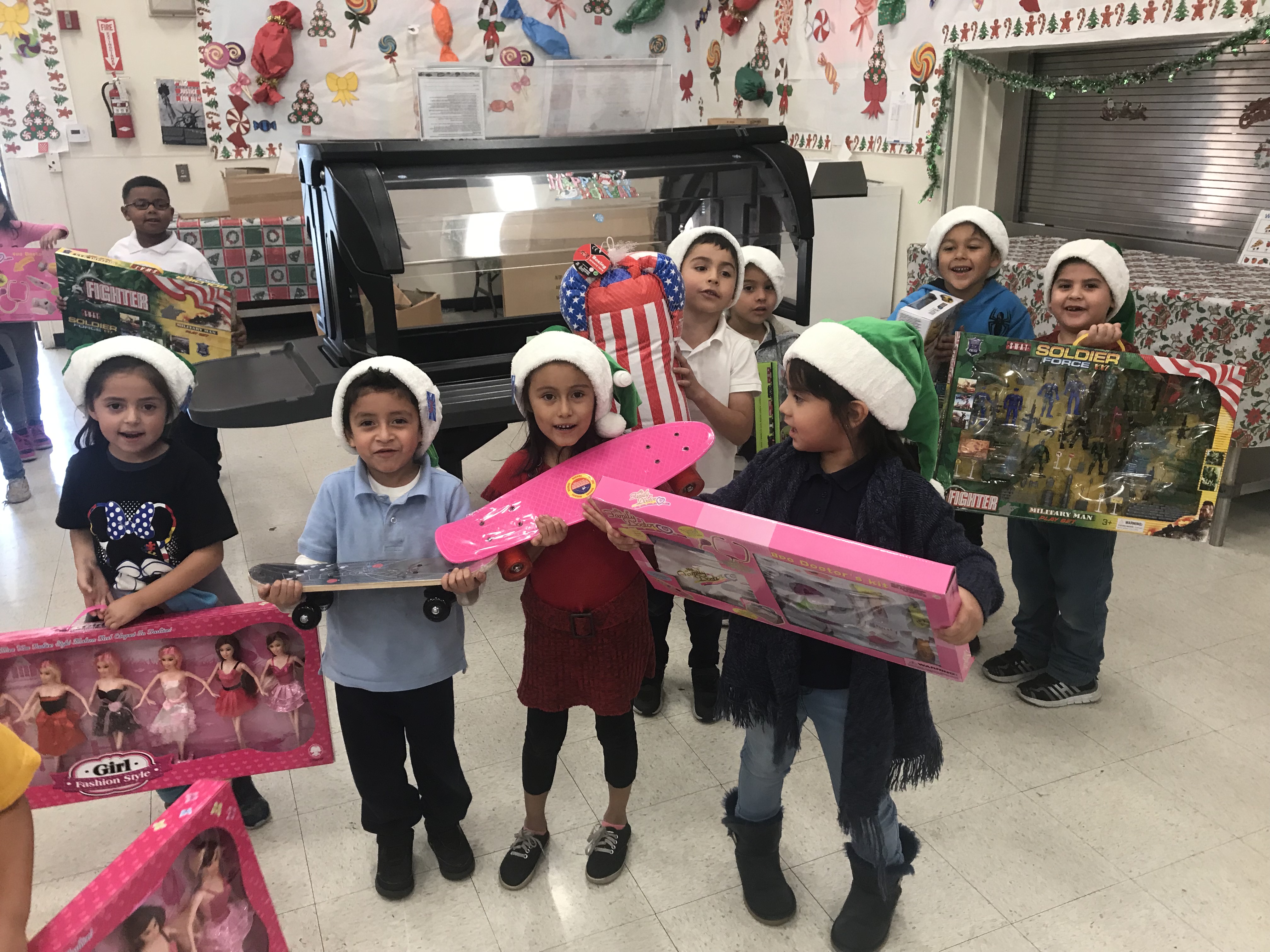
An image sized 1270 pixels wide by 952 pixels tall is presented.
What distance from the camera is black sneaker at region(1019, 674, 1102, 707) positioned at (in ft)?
7.84

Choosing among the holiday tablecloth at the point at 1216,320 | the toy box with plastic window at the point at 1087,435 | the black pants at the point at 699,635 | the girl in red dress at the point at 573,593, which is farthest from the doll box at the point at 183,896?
the holiday tablecloth at the point at 1216,320

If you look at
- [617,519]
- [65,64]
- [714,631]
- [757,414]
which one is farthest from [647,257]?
[65,64]

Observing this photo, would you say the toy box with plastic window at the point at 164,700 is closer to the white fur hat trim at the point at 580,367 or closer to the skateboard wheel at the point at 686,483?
the white fur hat trim at the point at 580,367

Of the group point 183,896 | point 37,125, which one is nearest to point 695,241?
point 183,896

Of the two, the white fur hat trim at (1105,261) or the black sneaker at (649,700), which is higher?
the white fur hat trim at (1105,261)

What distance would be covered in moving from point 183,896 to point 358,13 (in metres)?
6.50

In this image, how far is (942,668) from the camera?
52.6 inches

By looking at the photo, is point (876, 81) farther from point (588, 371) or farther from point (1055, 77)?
point (588, 371)

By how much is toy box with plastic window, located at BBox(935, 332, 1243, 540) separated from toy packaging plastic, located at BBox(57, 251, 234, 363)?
2319mm

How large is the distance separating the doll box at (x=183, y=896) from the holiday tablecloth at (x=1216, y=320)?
2.98 metres

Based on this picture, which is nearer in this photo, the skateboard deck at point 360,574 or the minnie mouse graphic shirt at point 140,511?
the skateboard deck at point 360,574

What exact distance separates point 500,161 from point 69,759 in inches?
78.9

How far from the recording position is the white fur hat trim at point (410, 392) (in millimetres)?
1576

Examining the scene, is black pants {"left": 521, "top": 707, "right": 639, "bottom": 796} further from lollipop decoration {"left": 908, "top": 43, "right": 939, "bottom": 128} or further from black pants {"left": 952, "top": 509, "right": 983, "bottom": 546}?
lollipop decoration {"left": 908, "top": 43, "right": 939, "bottom": 128}
